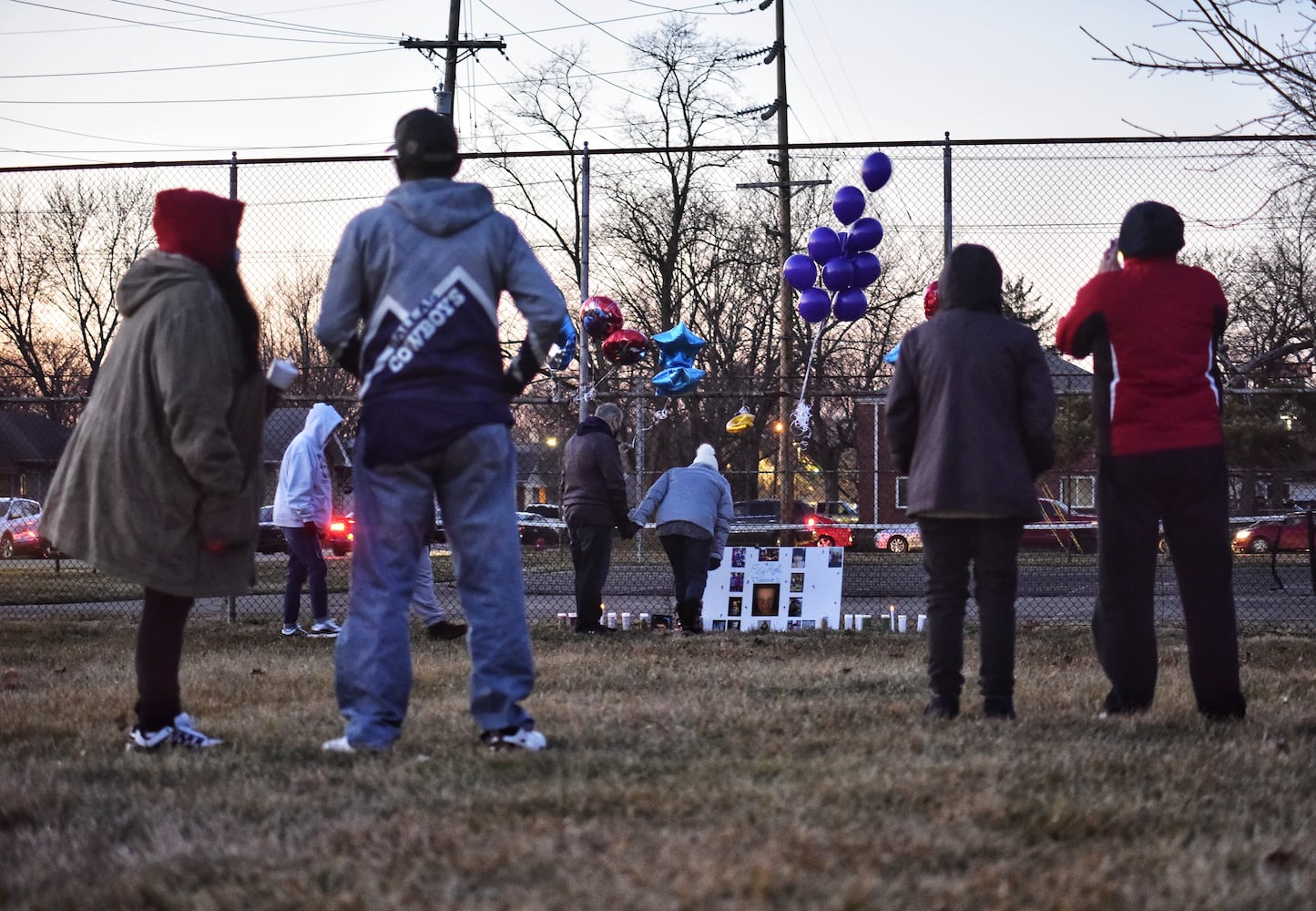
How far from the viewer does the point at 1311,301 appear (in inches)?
557

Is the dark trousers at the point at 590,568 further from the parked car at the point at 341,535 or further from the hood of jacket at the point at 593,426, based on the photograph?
the parked car at the point at 341,535

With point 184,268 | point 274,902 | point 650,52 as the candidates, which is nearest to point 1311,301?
point 184,268

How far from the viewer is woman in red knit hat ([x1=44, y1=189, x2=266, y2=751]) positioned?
14.6ft

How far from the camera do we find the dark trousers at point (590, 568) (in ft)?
34.5

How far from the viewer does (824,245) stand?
1170 cm

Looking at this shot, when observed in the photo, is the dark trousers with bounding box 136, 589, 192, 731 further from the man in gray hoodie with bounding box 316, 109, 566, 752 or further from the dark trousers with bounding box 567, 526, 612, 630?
the dark trousers with bounding box 567, 526, 612, 630

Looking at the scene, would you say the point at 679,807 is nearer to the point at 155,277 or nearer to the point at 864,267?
the point at 155,277

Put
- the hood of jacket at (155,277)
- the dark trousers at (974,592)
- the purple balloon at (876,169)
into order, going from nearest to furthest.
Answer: the hood of jacket at (155,277), the dark trousers at (974,592), the purple balloon at (876,169)

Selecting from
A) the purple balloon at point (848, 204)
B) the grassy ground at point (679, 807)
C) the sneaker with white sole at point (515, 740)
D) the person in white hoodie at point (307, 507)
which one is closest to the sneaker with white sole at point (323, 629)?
the person in white hoodie at point (307, 507)

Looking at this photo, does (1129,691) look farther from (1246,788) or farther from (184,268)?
(184,268)

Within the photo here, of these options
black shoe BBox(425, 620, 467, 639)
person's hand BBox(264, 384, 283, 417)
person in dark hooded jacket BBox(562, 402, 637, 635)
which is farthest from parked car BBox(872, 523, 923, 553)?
person's hand BBox(264, 384, 283, 417)

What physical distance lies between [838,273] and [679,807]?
855 centimetres

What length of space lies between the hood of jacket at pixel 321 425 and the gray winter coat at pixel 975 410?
5.59 m

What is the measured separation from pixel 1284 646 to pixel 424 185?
6918 millimetres
